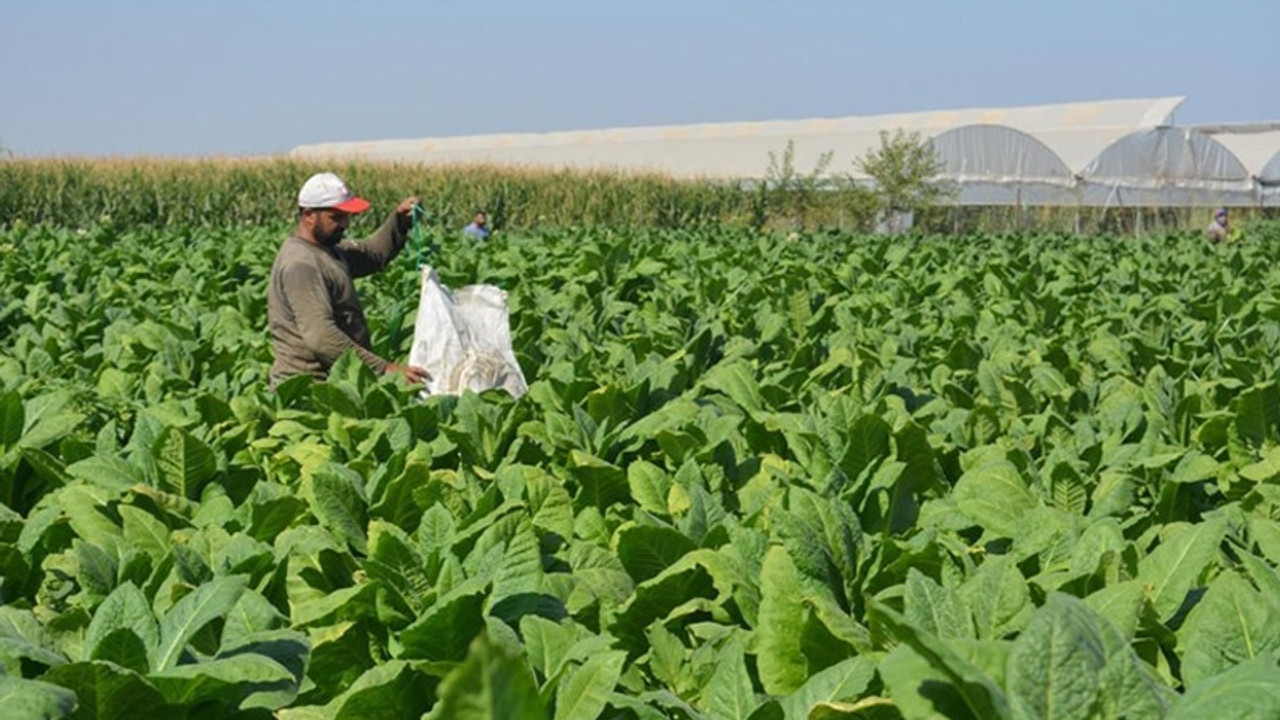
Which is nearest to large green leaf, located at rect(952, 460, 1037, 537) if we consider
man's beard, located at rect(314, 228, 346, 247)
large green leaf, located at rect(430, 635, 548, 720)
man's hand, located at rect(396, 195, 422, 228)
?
large green leaf, located at rect(430, 635, 548, 720)

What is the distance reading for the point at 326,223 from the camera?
739cm

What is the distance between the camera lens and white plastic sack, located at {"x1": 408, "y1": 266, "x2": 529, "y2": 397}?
668 cm

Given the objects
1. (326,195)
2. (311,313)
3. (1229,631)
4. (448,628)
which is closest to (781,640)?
(448,628)

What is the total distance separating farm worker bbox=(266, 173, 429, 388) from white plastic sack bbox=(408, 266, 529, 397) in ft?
0.44

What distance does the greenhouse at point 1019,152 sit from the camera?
144 ft

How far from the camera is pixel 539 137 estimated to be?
6831 cm

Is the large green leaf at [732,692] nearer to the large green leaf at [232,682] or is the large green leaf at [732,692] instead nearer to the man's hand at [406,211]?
the large green leaf at [232,682]

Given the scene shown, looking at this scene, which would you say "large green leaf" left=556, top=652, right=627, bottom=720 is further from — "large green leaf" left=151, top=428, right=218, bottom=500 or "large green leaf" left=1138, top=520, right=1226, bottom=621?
"large green leaf" left=151, top=428, right=218, bottom=500

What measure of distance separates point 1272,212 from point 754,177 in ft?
50.7

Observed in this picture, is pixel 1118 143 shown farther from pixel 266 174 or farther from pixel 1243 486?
pixel 1243 486

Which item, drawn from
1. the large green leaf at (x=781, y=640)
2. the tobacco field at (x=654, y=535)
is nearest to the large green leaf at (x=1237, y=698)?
the tobacco field at (x=654, y=535)

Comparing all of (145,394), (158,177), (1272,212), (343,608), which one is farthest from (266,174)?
(343,608)

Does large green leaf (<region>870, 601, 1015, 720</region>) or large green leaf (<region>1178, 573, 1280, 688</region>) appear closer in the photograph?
large green leaf (<region>870, 601, 1015, 720</region>)

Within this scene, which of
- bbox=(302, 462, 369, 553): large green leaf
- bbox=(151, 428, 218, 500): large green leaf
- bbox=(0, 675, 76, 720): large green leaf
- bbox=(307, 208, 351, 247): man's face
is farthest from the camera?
bbox=(307, 208, 351, 247): man's face
